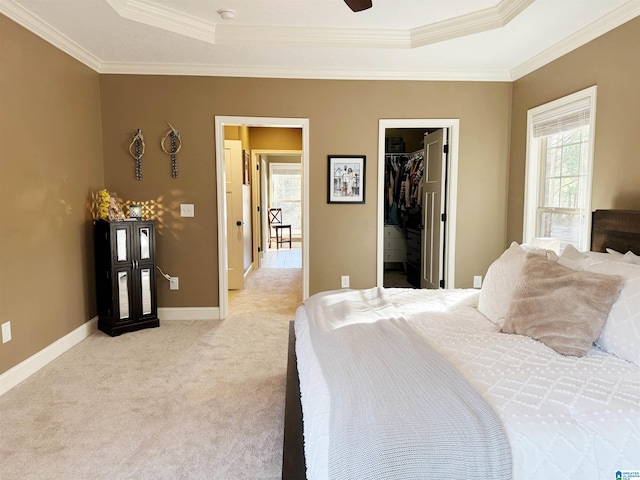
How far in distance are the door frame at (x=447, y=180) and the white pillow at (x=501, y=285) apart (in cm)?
194

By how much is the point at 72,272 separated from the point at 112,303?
0.43 m

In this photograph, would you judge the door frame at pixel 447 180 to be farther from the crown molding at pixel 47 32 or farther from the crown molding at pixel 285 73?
the crown molding at pixel 47 32

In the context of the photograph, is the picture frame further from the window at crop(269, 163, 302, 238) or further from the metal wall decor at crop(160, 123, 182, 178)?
the window at crop(269, 163, 302, 238)

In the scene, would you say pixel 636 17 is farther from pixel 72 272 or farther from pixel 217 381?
pixel 72 272

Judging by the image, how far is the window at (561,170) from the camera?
10.2ft

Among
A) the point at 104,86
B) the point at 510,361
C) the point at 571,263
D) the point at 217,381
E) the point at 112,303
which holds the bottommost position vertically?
the point at 217,381

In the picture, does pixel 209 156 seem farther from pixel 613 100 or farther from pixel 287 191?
pixel 287 191

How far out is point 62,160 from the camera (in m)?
3.33

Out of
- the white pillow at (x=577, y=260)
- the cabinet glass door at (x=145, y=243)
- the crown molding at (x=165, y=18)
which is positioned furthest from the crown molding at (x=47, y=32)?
the white pillow at (x=577, y=260)

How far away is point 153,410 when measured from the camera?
7.93 feet

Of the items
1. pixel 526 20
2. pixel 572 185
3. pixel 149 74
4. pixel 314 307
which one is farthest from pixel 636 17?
pixel 149 74

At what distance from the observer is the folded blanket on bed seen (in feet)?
3.66

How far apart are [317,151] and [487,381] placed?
10.5ft

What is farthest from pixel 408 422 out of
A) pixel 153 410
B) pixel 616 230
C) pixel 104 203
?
pixel 104 203
